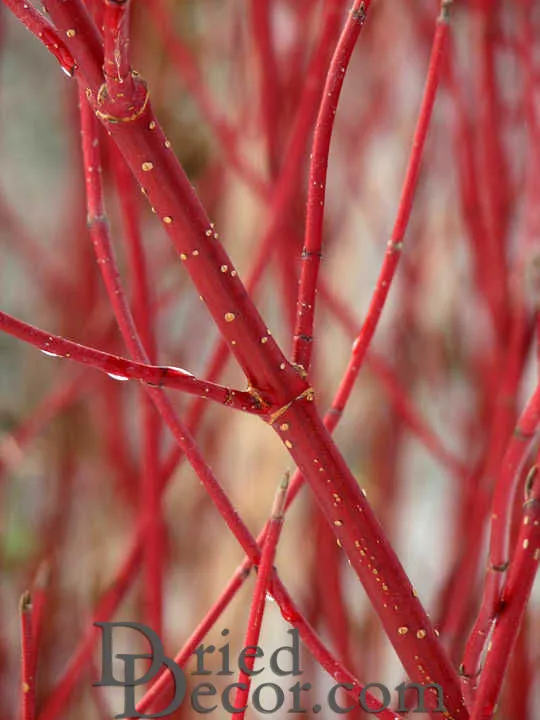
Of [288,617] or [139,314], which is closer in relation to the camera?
[288,617]

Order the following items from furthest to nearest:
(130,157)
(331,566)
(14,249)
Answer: (14,249)
(331,566)
(130,157)

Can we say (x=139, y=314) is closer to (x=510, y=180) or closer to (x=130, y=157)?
A: (x=130, y=157)

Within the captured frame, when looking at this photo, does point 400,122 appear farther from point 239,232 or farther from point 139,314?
point 139,314

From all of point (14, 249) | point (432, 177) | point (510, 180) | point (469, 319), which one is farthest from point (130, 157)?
point (14, 249)

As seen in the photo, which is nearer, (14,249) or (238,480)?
(238,480)

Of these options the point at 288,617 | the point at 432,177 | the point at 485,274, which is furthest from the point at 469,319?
the point at 288,617

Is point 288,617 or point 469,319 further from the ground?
point 469,319

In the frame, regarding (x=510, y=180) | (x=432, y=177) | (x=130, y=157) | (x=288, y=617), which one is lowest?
(x=288, y=617)

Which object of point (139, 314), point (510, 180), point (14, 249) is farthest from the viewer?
point (14, 249)

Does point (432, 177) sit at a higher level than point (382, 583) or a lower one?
higher
